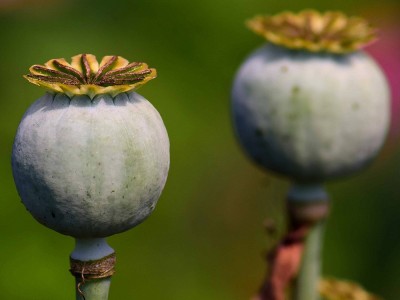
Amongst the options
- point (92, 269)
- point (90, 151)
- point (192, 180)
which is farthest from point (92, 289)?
point (192, 180)

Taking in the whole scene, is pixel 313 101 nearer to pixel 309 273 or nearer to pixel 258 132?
pixel 258 132

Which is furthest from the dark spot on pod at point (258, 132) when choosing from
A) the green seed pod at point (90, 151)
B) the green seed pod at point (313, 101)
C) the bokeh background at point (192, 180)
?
the bokeh background at point (192, 180)

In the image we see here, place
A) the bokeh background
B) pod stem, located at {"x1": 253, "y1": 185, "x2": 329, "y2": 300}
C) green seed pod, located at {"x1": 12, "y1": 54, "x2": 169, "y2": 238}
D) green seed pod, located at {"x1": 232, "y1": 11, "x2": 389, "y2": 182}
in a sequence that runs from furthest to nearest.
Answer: the bokeh background < pod stem, located at {"x1": 253, "y1": 185, "x2": 329, "y2": 300} < green seed pod, located at {"x1": 232, "y1": 11, "x2": 389, "y2": 182} < green seed pod, located at {"x1": 12, "y1": 54, "x2": 169, "y2": 238}

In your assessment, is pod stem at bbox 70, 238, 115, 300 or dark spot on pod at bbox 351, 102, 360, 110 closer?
pod stem at bbox 70, 238, 115, 300

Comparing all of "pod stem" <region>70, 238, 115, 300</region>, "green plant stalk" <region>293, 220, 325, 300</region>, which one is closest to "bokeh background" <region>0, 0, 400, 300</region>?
"green plant stalk" <region>293, 220, 325, 300</region>

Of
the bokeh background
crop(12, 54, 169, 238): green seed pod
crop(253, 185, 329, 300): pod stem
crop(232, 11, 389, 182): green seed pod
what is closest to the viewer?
crop(12, 54, 169, 238): green seed pod

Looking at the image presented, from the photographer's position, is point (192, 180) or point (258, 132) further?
point (192, 180)

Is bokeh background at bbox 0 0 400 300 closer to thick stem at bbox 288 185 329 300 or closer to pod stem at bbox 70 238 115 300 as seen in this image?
thick stem at bbox 288 185 329 300
